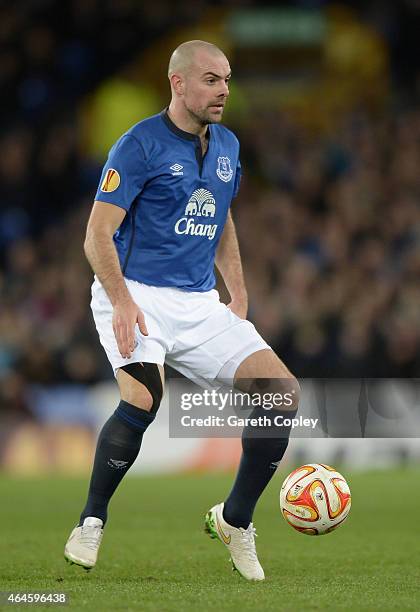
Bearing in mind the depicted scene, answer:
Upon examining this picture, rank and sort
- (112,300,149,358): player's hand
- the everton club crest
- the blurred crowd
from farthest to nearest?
the blurred crowd, the everton club crest, (112,300,149,358): player's hand

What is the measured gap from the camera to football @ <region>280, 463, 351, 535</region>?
587cm

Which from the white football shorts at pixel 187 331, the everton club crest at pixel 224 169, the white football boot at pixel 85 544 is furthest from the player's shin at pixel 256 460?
the everton club crest at pixel 224 169

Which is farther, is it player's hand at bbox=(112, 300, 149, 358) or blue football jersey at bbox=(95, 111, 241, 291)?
blue football jersey at bbox=(95, 111, 241, 291)

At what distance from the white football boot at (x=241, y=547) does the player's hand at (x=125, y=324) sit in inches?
38.5

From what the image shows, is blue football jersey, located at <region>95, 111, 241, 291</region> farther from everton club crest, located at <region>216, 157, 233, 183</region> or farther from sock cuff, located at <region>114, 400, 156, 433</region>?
sock cuff, located at <region>114, 400, 156, 433</region>

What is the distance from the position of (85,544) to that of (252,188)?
11.2 metres

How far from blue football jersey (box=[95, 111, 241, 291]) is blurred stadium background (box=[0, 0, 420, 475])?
6.72 meters

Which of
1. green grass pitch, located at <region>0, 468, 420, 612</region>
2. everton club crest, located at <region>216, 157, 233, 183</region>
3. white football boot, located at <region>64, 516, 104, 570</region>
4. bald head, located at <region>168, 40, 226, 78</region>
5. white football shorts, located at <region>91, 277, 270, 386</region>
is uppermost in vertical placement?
bald head, located at <region>168, 40, 226, 78</region>

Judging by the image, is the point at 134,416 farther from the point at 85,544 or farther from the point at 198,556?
the point at 198,556

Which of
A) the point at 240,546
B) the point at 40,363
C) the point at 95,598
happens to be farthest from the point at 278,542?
the point at 40,363

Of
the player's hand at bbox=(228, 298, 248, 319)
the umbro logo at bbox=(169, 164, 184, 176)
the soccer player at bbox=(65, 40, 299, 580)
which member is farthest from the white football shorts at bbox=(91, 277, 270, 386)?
the umbro logo at bbox=(169, 164, 184, 176)

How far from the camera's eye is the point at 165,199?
588 cm

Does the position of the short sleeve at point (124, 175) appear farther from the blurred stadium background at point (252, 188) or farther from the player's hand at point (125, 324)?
the blurred stadium background at point (252, 188)

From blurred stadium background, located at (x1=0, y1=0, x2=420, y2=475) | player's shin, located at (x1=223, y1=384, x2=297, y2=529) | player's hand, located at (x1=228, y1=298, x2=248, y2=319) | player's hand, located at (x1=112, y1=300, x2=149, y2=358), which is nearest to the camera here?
player's hand, located at (x1=112, y1=300, x2=149, y2=358)
